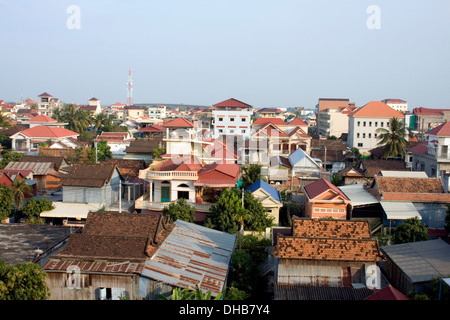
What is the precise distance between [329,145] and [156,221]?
34.5 metres

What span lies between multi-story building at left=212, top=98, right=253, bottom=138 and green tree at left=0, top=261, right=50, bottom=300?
136 feet

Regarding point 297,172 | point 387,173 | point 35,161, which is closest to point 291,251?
point 387,173

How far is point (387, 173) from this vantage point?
26.1m

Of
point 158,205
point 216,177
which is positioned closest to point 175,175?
point 158,205

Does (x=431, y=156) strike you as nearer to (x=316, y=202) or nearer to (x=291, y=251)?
(x=316, y=202)

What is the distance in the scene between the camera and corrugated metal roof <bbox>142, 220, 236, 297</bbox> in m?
13.3

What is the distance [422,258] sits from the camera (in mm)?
15328

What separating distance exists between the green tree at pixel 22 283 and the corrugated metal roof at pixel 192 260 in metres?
2.88

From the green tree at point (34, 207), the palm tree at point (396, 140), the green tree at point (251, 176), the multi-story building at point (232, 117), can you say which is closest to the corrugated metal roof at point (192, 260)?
the green tree at point (34, 207)

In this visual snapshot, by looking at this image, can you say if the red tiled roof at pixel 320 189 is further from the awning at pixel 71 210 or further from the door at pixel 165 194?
the awning at pixel 71 210

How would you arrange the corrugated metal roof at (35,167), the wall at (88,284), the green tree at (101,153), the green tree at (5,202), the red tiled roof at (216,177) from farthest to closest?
1. the green tree at (101,153)
2. the corrugated metal roof at (35,167)
3. the red tiled roof at (216,177)
4. the green tree at (5,202)
5. the wall at (88,284)

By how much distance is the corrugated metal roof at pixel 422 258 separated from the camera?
1398 cm

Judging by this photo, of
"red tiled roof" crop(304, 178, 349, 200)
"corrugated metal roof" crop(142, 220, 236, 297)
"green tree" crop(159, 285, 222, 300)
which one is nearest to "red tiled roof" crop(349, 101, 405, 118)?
"red tiled roof" crop(304, 178, 349, 200)

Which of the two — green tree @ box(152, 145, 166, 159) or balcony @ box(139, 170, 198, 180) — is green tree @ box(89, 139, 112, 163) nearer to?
green tree @ box(152, 145, 166, 159)
